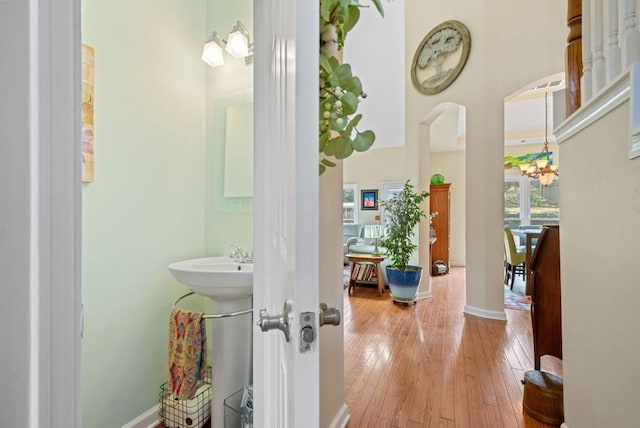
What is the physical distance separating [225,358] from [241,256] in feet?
1.78

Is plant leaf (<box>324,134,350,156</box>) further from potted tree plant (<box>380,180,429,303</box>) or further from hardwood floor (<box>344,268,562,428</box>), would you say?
potted tree plant (<box>380,180,429,303</box>)

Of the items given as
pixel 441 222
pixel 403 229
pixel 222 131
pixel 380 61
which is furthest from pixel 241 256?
pixel 441 222

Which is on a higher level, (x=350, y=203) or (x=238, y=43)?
(x=238, y=43)

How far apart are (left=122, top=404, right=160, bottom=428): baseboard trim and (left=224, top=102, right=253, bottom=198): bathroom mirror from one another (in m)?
1.28

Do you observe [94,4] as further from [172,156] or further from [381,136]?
[381,136]

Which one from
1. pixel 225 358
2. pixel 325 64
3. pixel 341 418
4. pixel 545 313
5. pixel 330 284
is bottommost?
pixel 341 418

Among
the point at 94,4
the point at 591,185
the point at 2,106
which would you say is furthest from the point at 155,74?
the point at 591,185

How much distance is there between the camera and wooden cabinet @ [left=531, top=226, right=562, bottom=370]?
1.73 meters

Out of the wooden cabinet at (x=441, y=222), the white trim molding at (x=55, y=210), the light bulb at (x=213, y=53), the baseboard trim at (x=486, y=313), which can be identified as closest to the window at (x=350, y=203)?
the wooden cabinet at (x=441, y=222)

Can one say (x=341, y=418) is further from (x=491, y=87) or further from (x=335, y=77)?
(x=491, y=87)

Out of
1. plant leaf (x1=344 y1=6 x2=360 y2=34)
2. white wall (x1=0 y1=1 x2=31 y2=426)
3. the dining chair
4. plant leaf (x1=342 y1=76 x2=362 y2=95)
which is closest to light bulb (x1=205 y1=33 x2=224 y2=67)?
plant leaf (x1=344 y1=6 x2=360 y2=34)

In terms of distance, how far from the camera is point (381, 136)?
280 inches

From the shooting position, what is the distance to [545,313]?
5.79 ft

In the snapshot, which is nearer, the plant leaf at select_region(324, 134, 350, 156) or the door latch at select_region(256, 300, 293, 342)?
the door latch at select_region(256, 300, 293, 342)
